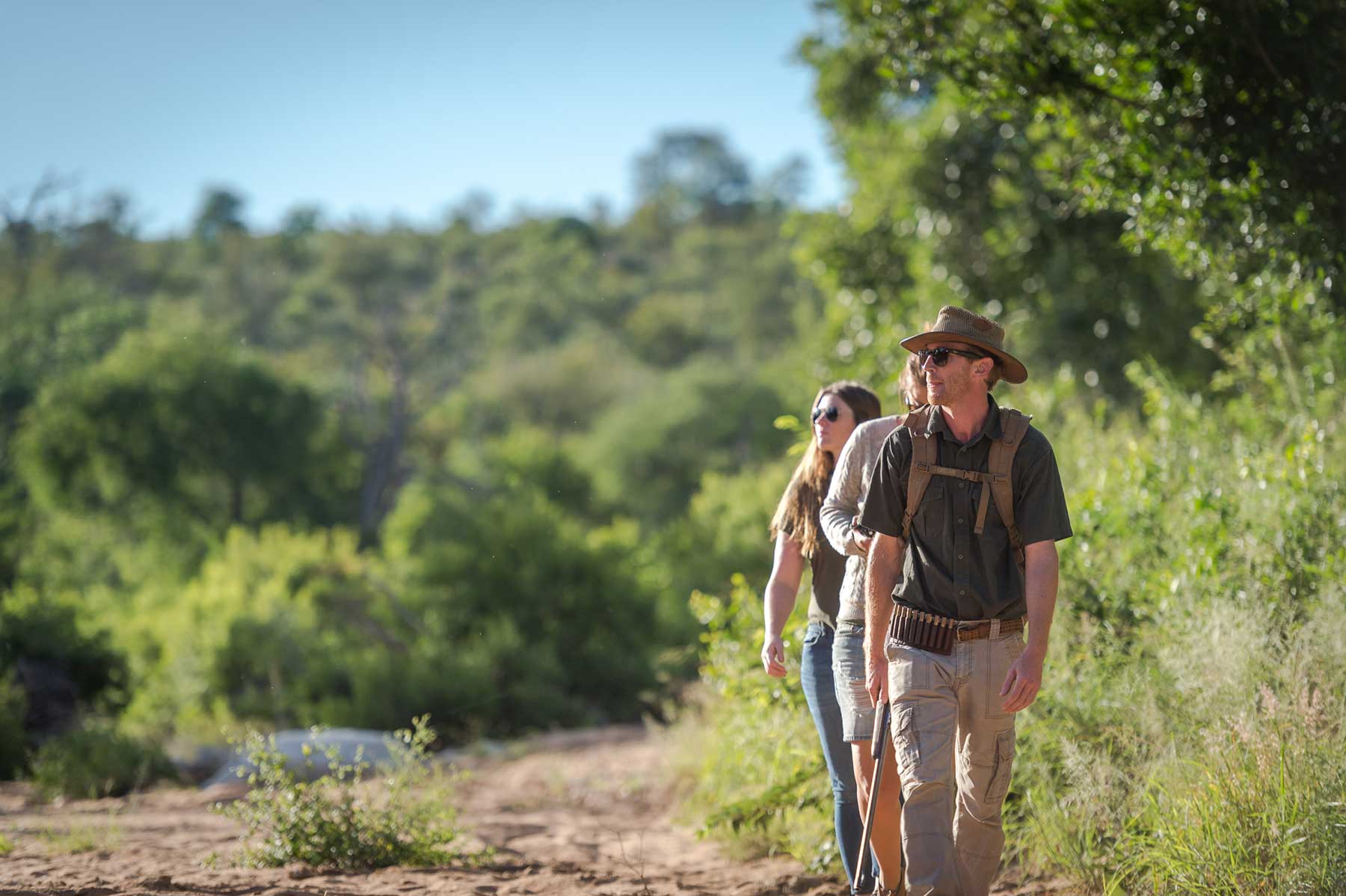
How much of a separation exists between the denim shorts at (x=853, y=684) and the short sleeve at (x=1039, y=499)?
0.71 meters

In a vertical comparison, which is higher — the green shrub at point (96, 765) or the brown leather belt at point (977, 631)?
the brown leather belt at point (977, 631)

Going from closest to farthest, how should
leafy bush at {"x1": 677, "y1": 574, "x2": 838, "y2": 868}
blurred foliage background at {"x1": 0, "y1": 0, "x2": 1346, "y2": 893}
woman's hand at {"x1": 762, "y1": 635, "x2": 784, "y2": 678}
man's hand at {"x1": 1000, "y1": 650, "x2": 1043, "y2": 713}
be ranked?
1. man's hand at {"x1": 1000, "y1": 650, "x2": 1043, "y2": 713}
2. woman's hand at {"x1": 762, "y1": 635, "x2": 784, "y2": 678}
3. blurred foliage background at {"x1": 0, "y1": 0, "x2": 1346, "y2": 893}
4. leafy bush at {"x1": 677, "y1": 574, "x2": 838, "y2": 868}

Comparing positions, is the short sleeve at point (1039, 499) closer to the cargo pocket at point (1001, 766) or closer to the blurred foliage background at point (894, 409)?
the cargo pocket at point (1001, 766)

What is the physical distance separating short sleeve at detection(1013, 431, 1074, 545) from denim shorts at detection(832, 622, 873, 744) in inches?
27.9

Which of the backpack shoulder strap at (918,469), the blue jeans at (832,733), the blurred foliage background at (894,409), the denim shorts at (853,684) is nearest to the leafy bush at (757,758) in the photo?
the blurred foliage background at (894,409)

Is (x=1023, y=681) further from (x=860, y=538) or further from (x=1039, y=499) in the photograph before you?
(x=860, y=538)

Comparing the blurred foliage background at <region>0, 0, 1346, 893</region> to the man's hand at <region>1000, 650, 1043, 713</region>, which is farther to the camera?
the blurred foliage background at <region>0, 0, 1346, 893</region>

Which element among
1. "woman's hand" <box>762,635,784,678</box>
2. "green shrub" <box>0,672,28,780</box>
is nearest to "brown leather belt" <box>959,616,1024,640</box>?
"woman's hand" <box>762,635,784,678</box>

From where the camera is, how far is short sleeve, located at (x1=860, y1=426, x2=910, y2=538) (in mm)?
3805

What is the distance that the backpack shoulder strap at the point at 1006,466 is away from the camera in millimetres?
3732

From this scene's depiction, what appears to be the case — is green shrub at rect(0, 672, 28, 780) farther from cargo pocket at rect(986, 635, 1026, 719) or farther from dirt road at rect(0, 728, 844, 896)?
cargo pocket at rect(986, 635, 1026, 719)

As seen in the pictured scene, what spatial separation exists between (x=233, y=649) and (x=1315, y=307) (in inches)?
527

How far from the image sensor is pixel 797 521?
15.4 ft

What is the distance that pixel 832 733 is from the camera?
4.46 metres
